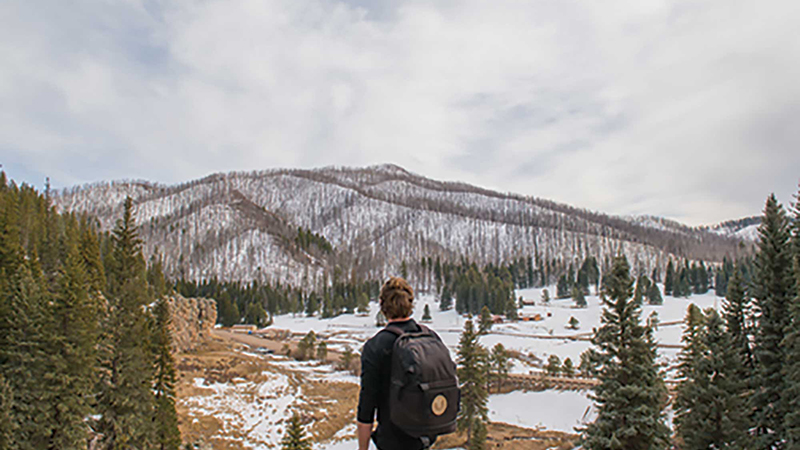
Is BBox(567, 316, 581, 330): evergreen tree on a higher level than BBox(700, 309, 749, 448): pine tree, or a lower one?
lower

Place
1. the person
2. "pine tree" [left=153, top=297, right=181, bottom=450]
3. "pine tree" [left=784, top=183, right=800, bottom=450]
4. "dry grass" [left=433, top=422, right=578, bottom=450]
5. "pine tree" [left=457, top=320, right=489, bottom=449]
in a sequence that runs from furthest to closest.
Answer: "pine tree" [left=457, top=320, right=489, bottom=449] → "dry grass" [left=433, top=422, right=578, bottom=450] → "pine tree" [left=153, top=297, right=181, bottom=450] → "pine tree" [left=784, top=183, right=800, bottom=450] → the person

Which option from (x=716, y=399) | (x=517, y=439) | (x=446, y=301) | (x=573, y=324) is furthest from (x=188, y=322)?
(x=573, y=324)

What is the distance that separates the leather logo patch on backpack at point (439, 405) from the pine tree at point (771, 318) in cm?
2104

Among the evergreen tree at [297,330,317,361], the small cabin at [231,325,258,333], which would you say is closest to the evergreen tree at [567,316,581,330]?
the evergreen tree at [297,330,317,361]

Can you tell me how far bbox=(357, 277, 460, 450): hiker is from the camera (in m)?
3.29

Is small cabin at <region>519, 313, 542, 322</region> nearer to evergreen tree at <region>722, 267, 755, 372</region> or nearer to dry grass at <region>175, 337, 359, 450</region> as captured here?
dry grass at <region>175, 337, 359, 450</region>

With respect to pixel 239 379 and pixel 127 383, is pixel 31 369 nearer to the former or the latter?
pixel 127 383

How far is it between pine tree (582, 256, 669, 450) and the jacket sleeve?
50.8ft

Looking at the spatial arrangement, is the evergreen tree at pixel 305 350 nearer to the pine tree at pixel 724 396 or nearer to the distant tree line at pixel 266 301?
the distant tree line at pixel 266 301

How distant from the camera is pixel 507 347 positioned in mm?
75000

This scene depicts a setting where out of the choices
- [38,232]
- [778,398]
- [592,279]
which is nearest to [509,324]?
[592,279]

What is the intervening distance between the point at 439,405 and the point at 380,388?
0.56m

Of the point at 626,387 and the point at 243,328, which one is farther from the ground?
the point at 626,387

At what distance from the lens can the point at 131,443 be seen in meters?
22.7
